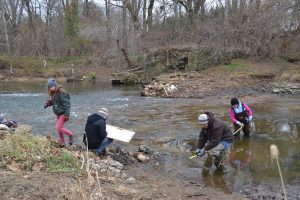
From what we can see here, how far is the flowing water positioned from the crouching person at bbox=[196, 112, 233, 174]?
33 cm

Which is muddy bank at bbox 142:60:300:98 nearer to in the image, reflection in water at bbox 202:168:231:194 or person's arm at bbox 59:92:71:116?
person's arm at bbox 59:92:71:116

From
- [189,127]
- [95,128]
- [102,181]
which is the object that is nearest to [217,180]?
[102,181]

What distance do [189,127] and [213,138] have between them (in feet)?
15.1

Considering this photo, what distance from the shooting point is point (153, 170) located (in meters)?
8.47

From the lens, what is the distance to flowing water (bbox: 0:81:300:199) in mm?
7973

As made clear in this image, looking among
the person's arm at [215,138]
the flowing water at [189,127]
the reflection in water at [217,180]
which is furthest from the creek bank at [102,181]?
the person's arm at [215,138]

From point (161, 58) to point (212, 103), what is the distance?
468 inches

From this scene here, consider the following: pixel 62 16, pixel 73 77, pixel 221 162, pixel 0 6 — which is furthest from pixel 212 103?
pixel 62 16

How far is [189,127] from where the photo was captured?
41.5 ft

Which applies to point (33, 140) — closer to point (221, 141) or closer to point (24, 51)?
point (221, 141)

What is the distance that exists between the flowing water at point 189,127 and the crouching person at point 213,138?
13.0 inches

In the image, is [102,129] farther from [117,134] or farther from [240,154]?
[240,154]

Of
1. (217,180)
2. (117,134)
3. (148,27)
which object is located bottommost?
(217,180)

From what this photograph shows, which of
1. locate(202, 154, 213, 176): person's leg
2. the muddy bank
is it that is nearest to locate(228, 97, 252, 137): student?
locate(202, 154, 213, 176): person's leg
